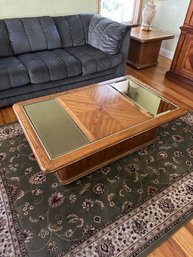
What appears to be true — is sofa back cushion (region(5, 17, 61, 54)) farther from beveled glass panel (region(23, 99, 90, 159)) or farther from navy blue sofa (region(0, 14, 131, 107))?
beveled glass panel (region(23, 99, 90, 159))

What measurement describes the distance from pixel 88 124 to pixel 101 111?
20 cm

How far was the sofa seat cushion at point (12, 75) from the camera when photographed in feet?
6.26

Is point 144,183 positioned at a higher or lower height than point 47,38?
lower

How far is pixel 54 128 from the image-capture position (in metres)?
1.39

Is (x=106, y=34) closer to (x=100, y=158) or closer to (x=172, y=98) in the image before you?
(x=172, y=98)

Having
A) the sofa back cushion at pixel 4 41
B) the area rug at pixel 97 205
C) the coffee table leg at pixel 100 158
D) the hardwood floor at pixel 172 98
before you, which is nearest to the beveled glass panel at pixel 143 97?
the coffee table leg at pixel 100 158

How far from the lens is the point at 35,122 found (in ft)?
4.66

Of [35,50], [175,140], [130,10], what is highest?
[130,10]

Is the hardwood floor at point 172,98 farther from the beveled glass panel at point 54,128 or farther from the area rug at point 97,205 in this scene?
the beveled glass panel at point 54,128

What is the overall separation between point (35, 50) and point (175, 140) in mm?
1928

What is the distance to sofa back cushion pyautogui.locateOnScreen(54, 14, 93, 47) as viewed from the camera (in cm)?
257

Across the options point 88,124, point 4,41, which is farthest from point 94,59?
point 88,124

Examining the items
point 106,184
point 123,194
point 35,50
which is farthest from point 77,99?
point 35,50

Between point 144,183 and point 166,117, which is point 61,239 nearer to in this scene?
point 144,183
